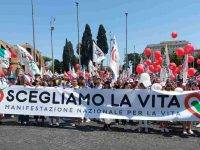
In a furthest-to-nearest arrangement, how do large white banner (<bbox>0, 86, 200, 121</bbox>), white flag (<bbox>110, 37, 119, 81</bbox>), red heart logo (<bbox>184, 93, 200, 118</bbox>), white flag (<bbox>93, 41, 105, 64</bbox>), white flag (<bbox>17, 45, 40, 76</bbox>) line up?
1. white flag (<bbox>93, 41, 105, 64</bbox>)
2. white flag (<bbox>17, 45, 40, 76</bbox>)
3. white flag (<bbox>110, 37, 119, 81</bbox>)
4. large white banner (<bbox>0, 86, 200, 121</bbox>)
5. red heart logo (<bbox>184, 93, 200, 118</bbox>)

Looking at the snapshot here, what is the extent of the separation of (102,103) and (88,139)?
8.17 feet

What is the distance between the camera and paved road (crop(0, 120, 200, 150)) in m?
11.4

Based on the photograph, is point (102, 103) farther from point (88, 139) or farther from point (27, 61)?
point (27, 61)

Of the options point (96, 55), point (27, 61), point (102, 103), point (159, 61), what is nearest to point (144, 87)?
point (102, 103)

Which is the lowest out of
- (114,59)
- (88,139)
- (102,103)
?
(88,139)

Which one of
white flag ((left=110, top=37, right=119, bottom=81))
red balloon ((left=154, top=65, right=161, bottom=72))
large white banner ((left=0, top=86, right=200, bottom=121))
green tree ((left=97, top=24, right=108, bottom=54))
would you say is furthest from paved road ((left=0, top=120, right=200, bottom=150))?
green tree ((left=97, top=24, right=108, bottom=54))

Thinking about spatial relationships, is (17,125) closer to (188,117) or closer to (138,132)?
(138,132)

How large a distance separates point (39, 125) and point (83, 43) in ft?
278

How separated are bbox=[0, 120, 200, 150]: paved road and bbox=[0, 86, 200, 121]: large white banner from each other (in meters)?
0.55

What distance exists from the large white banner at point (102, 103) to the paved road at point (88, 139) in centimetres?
55

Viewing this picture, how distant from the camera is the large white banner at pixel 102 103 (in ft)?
46.6

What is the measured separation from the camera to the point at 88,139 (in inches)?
493

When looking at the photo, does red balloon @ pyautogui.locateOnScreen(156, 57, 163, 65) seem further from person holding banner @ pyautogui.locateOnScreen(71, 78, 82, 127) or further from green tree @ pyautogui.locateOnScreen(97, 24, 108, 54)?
green tree @ pyautogui.locateOnScreen(97, 24, 108, 54)

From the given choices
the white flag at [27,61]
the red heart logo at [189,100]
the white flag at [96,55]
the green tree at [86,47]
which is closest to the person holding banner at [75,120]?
the red heart logo at [189,100]
